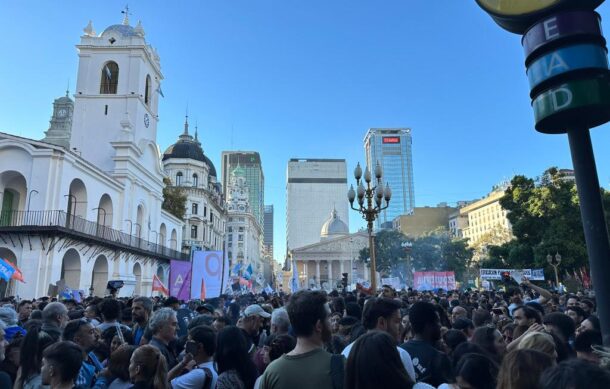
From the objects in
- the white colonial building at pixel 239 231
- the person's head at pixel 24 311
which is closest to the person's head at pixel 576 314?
the person's head at pixel 24 311

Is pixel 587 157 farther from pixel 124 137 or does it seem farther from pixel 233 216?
pixel 233 216

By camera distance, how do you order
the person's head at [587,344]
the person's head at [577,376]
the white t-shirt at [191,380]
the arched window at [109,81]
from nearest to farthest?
the person's head at [577,376] < the white t-shirt at [191,380] < the person's head at [587,344] < the arched window at [109,81]

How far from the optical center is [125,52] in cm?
3500

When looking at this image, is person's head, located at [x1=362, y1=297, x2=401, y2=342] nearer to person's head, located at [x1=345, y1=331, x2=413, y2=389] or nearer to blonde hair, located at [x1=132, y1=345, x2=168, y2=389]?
person's head, located at [x1=345, y1=331, x2=413, y2=389]

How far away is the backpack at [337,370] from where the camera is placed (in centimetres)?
269

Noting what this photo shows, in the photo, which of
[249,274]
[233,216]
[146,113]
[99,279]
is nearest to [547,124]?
[249,274]

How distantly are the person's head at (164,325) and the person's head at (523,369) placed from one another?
11.9 ft

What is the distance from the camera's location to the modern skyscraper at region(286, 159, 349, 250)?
14338 cm

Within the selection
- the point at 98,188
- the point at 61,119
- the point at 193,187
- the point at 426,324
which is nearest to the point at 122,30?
the point at 98,188

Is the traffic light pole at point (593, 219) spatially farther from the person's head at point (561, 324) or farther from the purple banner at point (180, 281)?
the purple banner at point (180, 281)

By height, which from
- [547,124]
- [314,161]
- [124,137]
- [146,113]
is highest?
[314,161]

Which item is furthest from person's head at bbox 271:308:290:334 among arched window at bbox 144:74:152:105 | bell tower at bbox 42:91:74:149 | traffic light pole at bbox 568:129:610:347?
bell tower at bbox 42:91:74:149

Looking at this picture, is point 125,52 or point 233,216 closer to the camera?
point 125,52

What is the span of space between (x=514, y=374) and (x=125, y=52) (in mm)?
38517
